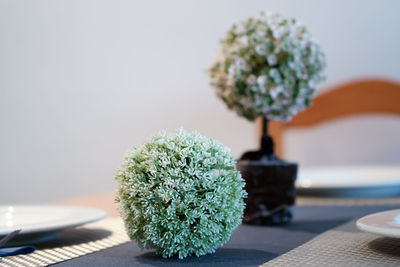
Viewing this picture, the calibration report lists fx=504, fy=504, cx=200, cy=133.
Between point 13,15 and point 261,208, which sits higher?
point 13,15

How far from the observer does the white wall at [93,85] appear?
3.54 meters

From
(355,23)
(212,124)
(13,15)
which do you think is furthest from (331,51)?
(13,15)

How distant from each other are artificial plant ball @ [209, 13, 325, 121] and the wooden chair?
116cm

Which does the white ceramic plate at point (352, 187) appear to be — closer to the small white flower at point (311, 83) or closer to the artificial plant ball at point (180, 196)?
the small white flower at point (311, 83)

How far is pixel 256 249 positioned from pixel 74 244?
26 cm

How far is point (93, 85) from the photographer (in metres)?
3.71

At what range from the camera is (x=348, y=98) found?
2197mm

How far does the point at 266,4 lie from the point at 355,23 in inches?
24.5

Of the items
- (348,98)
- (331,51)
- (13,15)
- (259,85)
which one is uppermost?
(13,15)

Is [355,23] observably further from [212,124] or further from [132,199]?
[132,199]

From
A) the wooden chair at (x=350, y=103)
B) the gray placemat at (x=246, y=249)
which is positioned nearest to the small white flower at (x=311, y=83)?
the gray placemat at (x=246, y=249)

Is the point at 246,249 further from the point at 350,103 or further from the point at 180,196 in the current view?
the point at 350,103

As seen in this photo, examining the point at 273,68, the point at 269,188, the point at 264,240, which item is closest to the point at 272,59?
the point at 273,68

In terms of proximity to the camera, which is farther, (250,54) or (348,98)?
(348,98)
